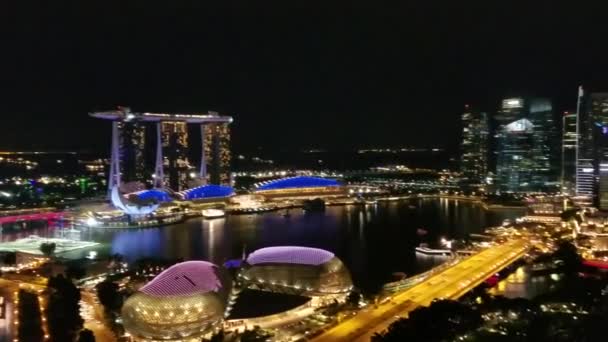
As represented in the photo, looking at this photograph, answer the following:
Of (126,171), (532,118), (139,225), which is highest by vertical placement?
(532,118)

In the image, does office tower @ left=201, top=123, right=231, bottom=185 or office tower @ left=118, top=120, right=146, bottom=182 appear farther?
office tower @ left=201, top=123, right=231, bottom=185

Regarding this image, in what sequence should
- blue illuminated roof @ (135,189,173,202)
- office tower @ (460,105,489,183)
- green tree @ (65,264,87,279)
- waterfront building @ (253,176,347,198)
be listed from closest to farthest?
green tree @ (65,264,87,279) → blue illuminated roof @ (135,189,173,202) → waterfront building @ (253,176,347,198) → office tower @ (460,105,489,183)

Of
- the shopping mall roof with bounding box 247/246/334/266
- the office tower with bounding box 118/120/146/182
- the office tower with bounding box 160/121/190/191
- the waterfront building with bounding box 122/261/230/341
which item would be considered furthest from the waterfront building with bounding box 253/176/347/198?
the waterfront building with bounding box 122/261/230/341

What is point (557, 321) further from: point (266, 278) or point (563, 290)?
point (266, 278)

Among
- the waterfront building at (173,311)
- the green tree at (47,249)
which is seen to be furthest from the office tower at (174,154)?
the waterfront building at (173,311)

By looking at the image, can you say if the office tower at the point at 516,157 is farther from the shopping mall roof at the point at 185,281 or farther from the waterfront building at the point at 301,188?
the shopping mall roof at the point at 185,281

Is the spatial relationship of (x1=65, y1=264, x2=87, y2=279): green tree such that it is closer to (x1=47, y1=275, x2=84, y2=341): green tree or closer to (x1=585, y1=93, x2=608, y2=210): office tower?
(x1=47, y1=275, x2=84, y2=341): green tree

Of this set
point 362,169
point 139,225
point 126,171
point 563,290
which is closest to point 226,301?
point 563,290
